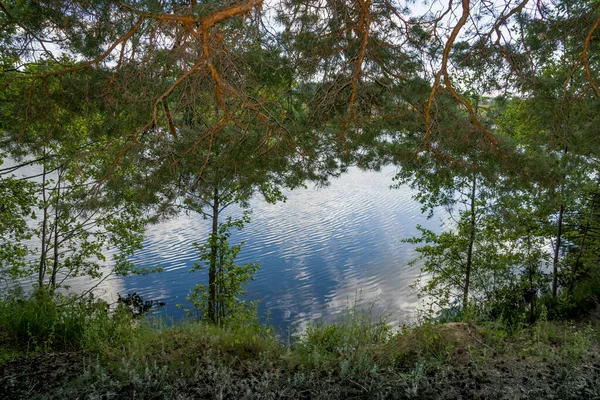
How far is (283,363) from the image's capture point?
9.02 feet

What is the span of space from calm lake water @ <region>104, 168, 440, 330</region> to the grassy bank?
430cm

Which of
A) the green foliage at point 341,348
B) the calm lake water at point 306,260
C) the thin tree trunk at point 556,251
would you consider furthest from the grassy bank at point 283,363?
the calm lake water at point 306,260

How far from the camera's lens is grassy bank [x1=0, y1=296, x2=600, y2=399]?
7.70ft

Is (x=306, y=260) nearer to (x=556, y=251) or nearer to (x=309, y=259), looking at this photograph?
(x=309, y=259)

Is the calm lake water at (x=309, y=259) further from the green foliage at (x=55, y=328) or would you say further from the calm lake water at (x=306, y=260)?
the green foliage at (x=55, y=328)

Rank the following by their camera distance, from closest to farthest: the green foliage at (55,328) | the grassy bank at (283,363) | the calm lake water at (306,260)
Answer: the grassy bank at (283,363)
the green foliage at (55,328)
the calm lake water at (306,260)

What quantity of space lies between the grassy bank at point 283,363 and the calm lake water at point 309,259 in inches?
169

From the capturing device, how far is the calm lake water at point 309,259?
8938mm

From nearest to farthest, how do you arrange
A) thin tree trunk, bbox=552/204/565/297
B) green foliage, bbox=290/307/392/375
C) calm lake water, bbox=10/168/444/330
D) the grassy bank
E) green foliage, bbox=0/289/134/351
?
the grassy bank
green foliage, bbox=290/307/392/375
green foliage, bbox=0/289/134/351
thin tree trunk, bbox=552/204/565/297
calm lake water, bbox=10/168/444/330

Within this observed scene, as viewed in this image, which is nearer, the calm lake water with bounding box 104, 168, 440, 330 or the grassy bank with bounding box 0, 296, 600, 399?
the grassy bank with bounding box 0, 296, 600, 399

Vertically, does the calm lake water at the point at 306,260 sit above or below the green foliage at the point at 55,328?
below

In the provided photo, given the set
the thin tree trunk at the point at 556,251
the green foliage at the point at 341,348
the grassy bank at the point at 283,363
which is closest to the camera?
the grassy bank at the point at 283,363

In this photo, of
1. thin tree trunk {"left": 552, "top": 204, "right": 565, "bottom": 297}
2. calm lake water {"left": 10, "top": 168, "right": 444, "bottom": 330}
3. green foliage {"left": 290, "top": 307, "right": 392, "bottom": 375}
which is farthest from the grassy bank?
calm lake water {"left": 10, "top": 168, "right": 444, "bottom": 330}

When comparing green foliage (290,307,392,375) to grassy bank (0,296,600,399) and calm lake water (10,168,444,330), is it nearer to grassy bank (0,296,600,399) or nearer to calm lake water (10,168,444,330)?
grassy bank (0,296,600,399)
